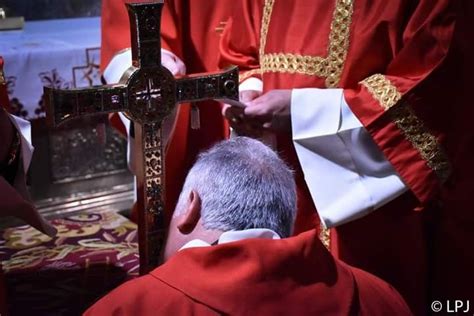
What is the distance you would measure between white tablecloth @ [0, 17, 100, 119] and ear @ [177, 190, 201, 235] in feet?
A: 6.81

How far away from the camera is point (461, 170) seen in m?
2.77

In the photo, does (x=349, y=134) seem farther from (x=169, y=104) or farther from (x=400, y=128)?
(x=169, y=104)

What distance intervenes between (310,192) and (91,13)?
2.42m

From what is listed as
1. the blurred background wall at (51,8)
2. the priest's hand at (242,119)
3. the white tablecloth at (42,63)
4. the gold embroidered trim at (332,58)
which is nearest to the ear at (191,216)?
the priest's hand at (242,119)

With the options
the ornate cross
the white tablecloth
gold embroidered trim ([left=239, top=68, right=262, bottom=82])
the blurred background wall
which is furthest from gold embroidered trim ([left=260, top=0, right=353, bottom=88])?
the blurred background wall

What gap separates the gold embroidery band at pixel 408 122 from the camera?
7.16ft

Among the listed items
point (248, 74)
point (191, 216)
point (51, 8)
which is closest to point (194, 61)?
point (248, 74)

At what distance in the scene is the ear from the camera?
1544 millimetres

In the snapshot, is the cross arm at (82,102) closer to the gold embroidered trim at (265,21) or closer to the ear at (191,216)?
the ear at (191,216)

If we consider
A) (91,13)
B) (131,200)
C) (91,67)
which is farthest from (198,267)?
(91,13)

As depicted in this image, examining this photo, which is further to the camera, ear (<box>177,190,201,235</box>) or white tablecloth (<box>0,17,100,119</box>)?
white tablecloth (<box>0,17,100,119</box>)

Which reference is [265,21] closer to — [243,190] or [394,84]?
[394,84]

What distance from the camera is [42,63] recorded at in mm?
3539

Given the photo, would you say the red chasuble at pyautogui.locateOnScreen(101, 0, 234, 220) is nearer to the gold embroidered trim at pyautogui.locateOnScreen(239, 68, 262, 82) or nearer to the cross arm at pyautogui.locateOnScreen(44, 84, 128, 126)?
the gold embroidered trim at pyautogui.locateOnScreen(239, 68, 262, 82)
